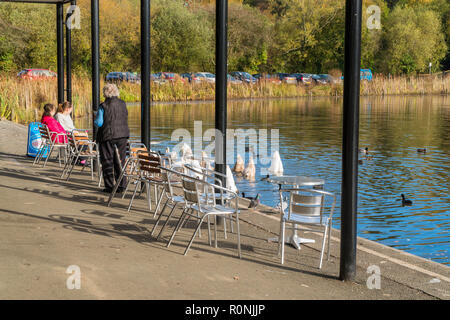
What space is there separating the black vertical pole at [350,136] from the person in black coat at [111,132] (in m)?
5.08

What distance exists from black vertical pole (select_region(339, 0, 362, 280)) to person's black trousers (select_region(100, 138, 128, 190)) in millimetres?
5312

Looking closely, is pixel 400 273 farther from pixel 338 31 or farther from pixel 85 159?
pixel 338 31

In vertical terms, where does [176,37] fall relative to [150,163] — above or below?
above

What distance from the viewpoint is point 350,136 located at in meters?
6.51

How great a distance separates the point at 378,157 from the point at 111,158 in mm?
11727

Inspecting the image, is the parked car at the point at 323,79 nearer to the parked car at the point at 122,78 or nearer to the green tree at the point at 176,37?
the green tree at the point at 176,37

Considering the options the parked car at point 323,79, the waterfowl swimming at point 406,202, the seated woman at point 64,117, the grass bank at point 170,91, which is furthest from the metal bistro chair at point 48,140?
the parked car at point 323,79

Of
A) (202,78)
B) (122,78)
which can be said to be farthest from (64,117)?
(202,78)

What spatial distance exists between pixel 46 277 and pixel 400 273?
11.3 ft

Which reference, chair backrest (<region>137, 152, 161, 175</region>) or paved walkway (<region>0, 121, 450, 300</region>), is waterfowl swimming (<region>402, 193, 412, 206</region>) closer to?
paved walkway (<region>0, 121, 450, 300</region>)

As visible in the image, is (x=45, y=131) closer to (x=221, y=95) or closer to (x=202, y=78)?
(x=221, y=95)

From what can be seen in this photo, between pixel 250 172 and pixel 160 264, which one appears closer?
pixel 160 264

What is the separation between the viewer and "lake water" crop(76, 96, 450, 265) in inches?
443
